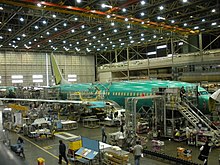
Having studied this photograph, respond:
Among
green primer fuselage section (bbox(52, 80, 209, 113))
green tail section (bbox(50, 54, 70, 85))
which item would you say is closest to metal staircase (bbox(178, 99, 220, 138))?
green primer fuselage section (bbox(52, 80, 209, 113))

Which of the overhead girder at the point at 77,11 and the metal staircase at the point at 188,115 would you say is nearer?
the metal staircase at the point at 188,115

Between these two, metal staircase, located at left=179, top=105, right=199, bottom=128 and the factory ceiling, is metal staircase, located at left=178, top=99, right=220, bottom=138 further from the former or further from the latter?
the factory ceiling

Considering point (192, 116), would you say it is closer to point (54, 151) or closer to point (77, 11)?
point (54, 151)

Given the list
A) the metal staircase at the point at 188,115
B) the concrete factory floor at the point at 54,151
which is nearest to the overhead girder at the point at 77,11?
the concrete factory floor at the point at 54,151

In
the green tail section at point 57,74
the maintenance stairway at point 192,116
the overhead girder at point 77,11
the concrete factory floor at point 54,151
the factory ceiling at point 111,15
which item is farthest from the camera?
the green tail section at point 57,74

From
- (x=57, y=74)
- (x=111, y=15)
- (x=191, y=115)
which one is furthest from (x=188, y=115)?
(x=57, y=74)

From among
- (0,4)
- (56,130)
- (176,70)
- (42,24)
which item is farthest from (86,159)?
(176,70)

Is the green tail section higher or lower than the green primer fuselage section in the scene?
higher

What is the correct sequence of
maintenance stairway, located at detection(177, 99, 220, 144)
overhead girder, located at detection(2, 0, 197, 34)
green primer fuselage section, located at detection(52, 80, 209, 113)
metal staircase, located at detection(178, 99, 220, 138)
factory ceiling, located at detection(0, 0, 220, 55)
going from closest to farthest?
maintenance stairway, located at detection(177, 99, 220, 144) → metal staircase, located at detection(178, 99, 220, 138) → green primer fuselage section, located at detection(52, 80, 209, 113) → overhead girder, located at detection(2, 0, 197, 34) → factory ceiling, located at detection(0, 0, 220, 55)

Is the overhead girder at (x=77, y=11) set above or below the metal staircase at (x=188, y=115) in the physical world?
above

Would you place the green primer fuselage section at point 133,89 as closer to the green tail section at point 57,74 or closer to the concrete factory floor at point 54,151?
the concrete factory floor at point 54,151

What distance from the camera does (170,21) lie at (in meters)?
36.2

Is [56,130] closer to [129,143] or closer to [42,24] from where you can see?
[129,143]

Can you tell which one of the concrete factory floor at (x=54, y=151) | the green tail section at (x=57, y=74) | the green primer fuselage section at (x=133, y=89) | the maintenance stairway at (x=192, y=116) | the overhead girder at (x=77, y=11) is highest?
the overhead girder at (x=77, y=11)
